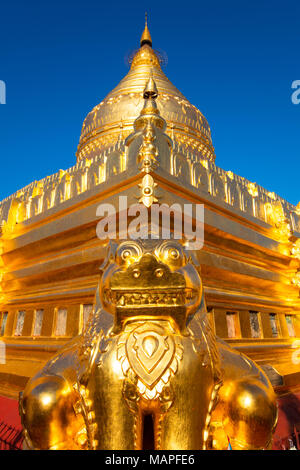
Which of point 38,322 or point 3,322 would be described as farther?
point 3,322

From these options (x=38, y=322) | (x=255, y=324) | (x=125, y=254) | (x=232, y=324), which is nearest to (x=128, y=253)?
(x=125, y=254)

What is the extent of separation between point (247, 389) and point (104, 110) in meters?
7.52

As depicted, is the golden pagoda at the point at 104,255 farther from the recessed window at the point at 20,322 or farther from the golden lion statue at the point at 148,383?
the golden lion statue at the point at 148,383

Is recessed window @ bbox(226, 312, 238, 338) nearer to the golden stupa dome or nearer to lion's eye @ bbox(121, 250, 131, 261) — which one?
lion's eye @ bbox(121, 250, 131, 261)

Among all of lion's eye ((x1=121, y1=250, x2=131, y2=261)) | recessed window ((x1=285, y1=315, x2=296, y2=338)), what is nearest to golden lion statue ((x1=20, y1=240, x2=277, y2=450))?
lion's eye ((x1=121, y1=250, x2=131, y2=261))

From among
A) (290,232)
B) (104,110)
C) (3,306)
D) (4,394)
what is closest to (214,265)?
(290,232)

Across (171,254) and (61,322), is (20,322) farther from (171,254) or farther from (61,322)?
(171,254)

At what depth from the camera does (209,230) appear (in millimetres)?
3986

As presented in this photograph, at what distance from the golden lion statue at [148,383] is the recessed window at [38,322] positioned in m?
2.96

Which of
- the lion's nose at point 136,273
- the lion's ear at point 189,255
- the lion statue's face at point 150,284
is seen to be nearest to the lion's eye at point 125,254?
the lion statue's face at point 150,284

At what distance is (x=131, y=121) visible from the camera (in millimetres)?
6949

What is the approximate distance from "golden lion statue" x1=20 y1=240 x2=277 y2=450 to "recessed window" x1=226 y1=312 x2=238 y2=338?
99.1 inches

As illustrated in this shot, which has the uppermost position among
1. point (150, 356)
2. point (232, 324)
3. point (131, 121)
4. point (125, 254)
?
point (131, 121)

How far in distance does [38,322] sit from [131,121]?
4.99 meters
